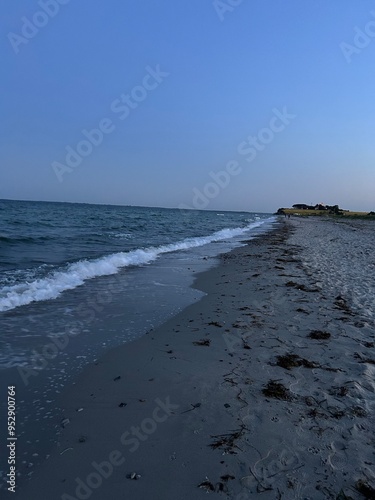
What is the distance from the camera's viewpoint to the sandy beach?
104 inches

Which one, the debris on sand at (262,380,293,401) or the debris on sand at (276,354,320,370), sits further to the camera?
the debris on sand at (276,354,320,370)

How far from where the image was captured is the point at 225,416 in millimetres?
3496

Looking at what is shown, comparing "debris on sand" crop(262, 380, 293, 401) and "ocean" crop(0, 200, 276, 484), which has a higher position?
"debris on sand" crop(262, 380, 293, 401)

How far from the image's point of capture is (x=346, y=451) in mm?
2979

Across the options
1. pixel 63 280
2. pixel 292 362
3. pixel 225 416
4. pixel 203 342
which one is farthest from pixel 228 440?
pixel 63 280

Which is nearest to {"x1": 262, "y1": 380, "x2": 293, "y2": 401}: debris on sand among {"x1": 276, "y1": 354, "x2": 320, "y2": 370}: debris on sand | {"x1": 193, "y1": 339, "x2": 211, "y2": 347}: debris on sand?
{"x1": 276, "y1": 354, "x2": 320, "y2": 370}: debris on sand

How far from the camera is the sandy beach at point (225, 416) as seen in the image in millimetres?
2637

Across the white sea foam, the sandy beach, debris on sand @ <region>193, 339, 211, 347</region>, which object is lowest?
the white sea foam

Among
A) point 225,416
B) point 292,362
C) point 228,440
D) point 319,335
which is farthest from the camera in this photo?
point 319,335

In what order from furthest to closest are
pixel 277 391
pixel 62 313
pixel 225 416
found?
1. pixel 62 313
2. pixel 277 391
3. pixel 225 416

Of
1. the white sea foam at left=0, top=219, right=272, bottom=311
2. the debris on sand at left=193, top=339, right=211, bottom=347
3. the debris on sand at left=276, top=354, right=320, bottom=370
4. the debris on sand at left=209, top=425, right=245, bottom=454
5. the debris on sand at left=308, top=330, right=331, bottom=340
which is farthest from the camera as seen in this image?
the white sea foam at left=0, top=219, right=272, bottom=311

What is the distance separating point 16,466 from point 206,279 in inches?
346

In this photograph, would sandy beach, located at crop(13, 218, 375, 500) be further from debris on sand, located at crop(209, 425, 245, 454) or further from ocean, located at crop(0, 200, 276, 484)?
ocean, located at crop(0, 200, 276, 484)

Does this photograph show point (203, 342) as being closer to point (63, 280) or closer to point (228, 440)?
point (228, 440)
